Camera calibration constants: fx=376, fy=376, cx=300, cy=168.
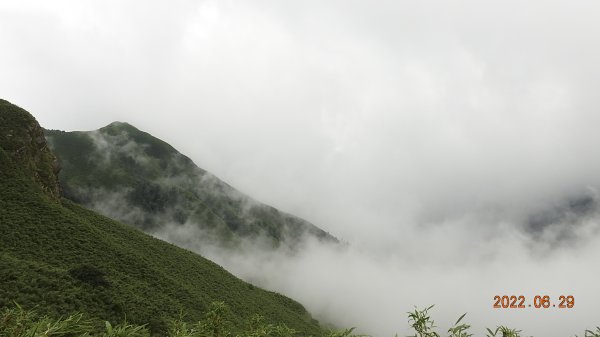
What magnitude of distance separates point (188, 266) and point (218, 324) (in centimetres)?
9952

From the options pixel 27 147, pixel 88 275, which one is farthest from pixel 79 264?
pixel 27 147

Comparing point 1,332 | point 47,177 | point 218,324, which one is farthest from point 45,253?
point 1,332

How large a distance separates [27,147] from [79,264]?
50.0 metres

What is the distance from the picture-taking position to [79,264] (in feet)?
267

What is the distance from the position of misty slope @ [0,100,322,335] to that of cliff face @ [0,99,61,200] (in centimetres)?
26

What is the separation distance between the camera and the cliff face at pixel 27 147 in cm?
10400

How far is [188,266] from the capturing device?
422ft

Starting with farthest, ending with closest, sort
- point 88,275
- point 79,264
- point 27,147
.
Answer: point 27,147, point 79,264, point 88,275

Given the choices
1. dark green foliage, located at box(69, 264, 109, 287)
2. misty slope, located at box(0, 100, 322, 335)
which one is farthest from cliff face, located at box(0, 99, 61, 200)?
dark green foliage, located at box(69, 264, 109, 287)

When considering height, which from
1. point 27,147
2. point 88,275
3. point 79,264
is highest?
point 27,147

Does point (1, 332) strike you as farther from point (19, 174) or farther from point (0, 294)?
point (19, 174)

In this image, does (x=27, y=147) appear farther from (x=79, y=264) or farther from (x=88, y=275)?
(x=88, y=275)

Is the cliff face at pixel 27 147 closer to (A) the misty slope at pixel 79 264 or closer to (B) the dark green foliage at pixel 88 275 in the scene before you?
(A) the misty slope at pixel 79 264

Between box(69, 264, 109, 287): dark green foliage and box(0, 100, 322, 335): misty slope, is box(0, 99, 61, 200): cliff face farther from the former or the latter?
box(69, 264, 109, 287): dark green foliage
